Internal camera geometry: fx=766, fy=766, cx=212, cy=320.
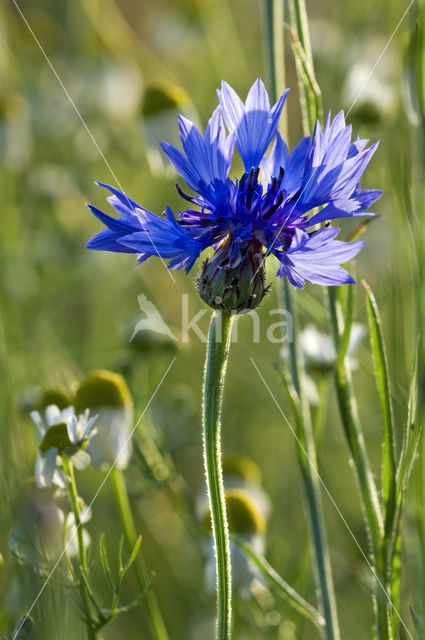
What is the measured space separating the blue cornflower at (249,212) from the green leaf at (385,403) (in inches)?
2.9

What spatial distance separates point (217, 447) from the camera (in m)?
0.41

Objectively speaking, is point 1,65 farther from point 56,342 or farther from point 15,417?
point 15,417

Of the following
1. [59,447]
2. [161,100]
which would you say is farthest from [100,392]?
[161,100]

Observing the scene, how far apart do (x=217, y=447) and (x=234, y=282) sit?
9cm

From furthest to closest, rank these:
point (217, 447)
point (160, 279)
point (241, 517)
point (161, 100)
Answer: point (160, 279), point (161, 100), point (241, 517), point (217, 447)

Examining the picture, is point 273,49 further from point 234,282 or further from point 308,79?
point 234,282

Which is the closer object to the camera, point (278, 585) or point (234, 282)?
point (234, 282)

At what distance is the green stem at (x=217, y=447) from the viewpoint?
0.41m

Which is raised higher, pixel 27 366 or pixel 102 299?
pixel 102 299

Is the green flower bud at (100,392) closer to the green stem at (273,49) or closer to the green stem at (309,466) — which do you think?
the green stem at (309,466)

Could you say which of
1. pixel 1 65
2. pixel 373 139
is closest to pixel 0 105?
pixel 1 65

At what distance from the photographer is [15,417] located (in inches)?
31.1

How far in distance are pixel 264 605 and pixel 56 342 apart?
572 millimetres

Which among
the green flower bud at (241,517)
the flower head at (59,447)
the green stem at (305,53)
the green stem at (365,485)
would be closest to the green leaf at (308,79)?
the green stem at (305,53)
